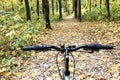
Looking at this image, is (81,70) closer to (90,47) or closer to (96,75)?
(96,75)

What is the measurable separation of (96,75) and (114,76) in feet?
1.68

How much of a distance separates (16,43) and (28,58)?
1206 millimetres

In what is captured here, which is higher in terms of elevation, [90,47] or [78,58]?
[90,47]

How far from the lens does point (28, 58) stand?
344 inches

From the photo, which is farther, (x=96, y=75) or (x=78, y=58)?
(x=78, y=58)

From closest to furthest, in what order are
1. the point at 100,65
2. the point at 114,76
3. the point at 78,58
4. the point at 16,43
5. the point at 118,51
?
the point at 114,76 → the point at 100,65 → the point at 78,58 → the point at 118,51 → the point at 16,43

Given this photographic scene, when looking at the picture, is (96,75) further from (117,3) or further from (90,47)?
(117,3)

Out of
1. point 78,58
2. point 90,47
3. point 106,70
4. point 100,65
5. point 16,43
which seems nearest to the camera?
point 90,47

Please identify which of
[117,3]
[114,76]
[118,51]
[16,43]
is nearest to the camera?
[114,76]

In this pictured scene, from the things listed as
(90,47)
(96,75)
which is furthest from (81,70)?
(90,47)

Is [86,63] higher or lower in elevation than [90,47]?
lower

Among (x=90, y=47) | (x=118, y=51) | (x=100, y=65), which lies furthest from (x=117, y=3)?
(x=90, y=47)

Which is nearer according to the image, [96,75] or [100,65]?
[96,75]

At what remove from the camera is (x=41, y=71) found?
7.19m
